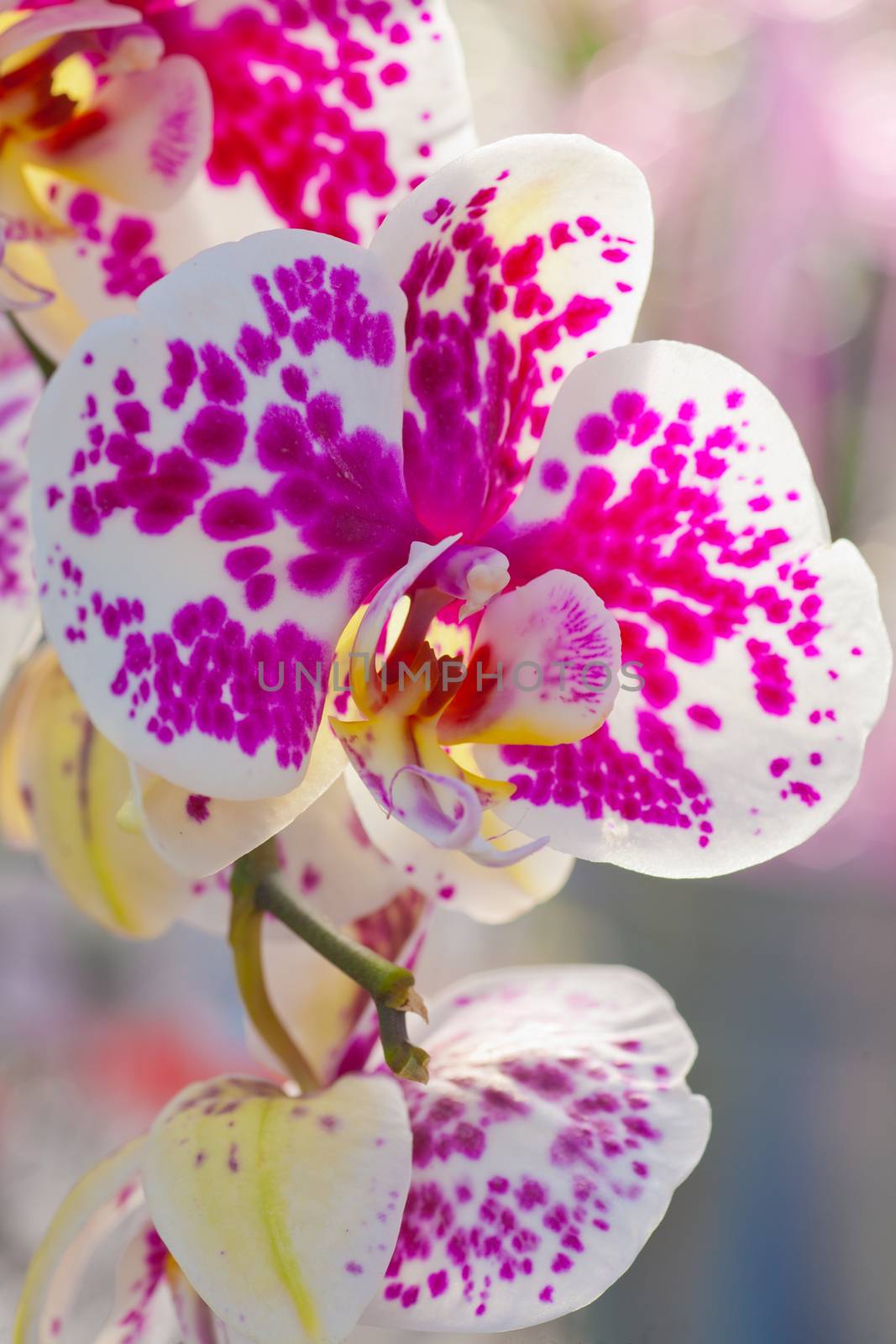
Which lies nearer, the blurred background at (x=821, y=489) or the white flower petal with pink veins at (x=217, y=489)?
the white flower petal with pink veins at (x=217, y=489)

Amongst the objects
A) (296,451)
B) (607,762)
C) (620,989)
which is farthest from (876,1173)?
(296,451)

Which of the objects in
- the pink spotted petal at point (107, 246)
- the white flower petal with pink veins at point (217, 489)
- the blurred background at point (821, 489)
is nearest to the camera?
the white flower petal with pink veins at point (217, 489)

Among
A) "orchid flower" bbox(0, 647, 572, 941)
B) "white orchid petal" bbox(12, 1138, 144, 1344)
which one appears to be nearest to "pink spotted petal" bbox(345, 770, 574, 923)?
"orchid flower" bbox(0, 647, 572, 941)

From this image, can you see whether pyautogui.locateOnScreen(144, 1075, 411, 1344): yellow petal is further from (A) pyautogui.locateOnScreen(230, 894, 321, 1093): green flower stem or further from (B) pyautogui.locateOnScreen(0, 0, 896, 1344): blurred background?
(B) pyautogui.locateOnScreen(0, 0, 896, 1344): blurred background

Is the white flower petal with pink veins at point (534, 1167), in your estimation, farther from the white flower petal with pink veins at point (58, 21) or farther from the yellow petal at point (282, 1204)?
the white flower petal with pink veins at point (58, 21)

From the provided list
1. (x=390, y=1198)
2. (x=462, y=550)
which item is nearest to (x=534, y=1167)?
(x=390, y=1198)

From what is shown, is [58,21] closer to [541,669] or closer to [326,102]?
[326,102]

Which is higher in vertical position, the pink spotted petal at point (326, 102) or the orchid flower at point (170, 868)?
the pink spotted petal at point (326, 102)

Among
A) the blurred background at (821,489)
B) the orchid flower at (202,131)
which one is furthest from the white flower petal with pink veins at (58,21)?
the blurred background at (821,489)
